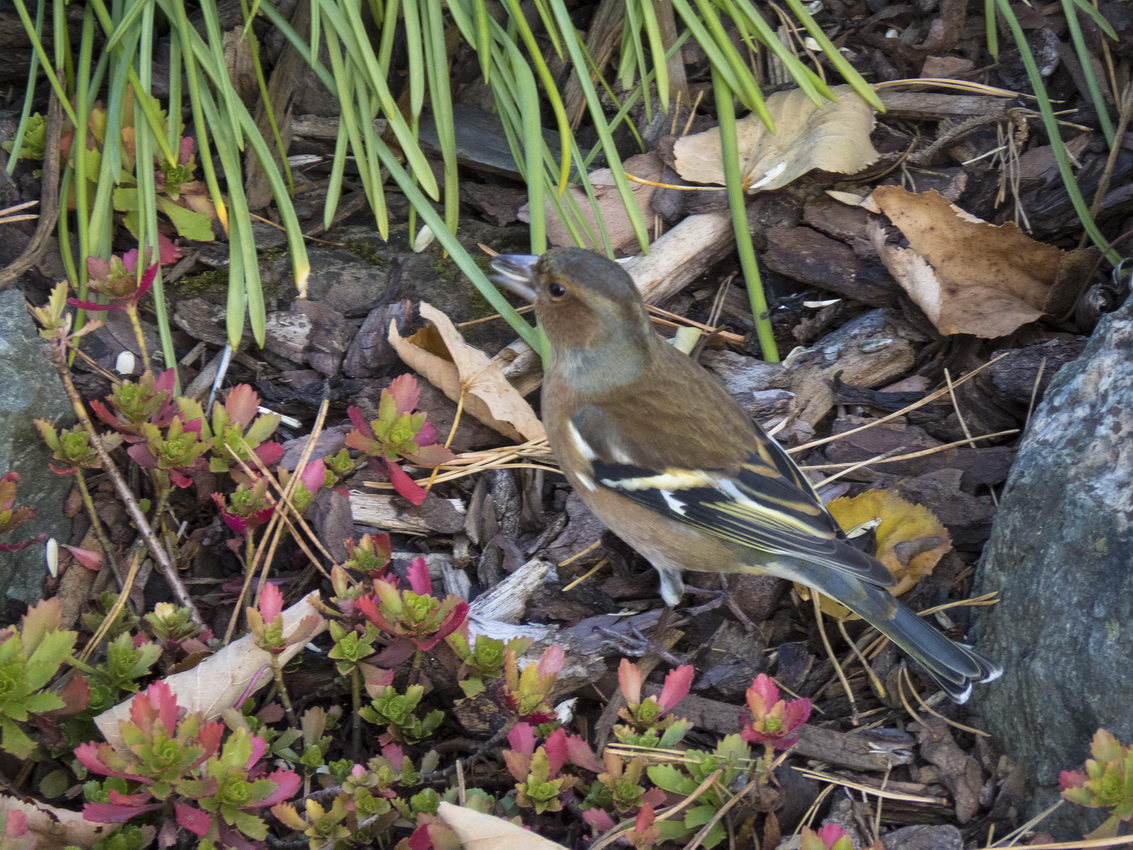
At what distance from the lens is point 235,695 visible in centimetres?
263

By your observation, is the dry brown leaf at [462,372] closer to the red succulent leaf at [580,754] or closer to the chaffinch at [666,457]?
the chaffinch at [666,457]

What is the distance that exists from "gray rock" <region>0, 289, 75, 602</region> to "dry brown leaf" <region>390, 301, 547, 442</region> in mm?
970

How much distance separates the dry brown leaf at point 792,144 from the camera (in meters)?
3.92

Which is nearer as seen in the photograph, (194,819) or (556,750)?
(194,819)

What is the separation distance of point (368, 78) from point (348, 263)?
69 centimetres

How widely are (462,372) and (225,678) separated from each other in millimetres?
1223

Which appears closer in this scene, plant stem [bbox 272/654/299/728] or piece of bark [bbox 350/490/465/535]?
plant stem [bbox 272/654/299/728]

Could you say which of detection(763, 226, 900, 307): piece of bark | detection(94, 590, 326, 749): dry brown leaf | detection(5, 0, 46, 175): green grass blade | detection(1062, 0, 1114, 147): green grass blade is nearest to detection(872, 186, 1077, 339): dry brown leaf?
detection(763, 226, 900, 307): piece of bark

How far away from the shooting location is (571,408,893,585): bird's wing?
3131 millimetres

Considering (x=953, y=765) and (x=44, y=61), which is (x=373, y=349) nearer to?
(x=44, y=61)

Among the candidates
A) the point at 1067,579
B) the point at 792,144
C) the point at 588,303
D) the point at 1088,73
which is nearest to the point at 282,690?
the point at 588,303

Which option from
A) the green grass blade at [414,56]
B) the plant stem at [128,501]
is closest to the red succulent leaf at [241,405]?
the plant stem at [128,501]

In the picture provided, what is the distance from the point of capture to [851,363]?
149 inches

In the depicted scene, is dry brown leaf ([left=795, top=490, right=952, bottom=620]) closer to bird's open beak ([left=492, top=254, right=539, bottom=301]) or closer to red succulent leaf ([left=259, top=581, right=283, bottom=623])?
bird's open beak ([left=492, top=254, right=539, bottom=301])
